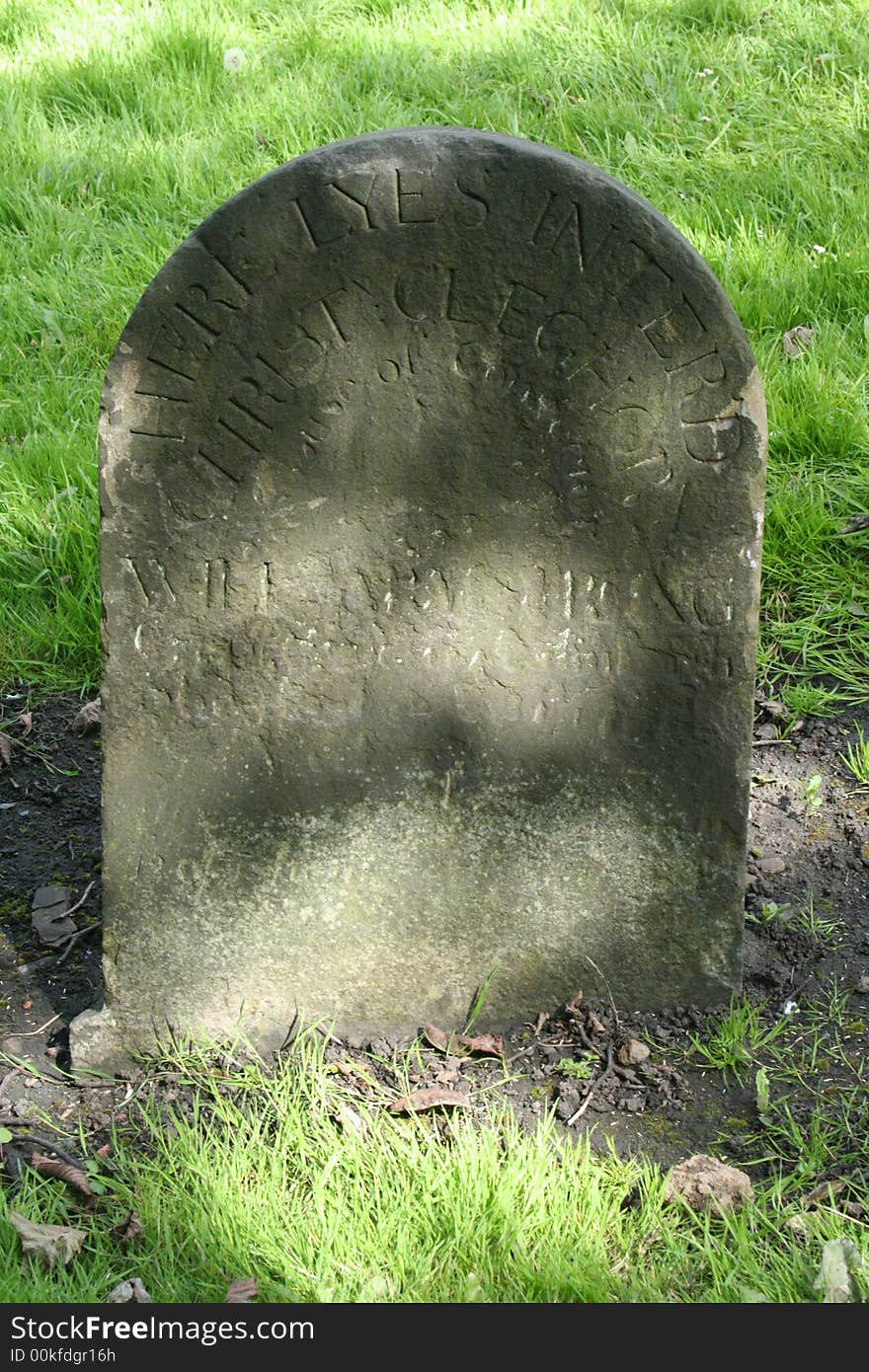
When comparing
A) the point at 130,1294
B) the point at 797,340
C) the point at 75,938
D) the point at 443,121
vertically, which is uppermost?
the point at 443,121

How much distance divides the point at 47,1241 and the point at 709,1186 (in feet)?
3.41

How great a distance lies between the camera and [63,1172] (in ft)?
7.76

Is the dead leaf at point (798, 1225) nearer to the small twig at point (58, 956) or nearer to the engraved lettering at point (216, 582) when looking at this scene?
the engraved lettering at point (216, 582)

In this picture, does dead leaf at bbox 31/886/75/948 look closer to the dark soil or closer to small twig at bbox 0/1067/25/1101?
the dark soil

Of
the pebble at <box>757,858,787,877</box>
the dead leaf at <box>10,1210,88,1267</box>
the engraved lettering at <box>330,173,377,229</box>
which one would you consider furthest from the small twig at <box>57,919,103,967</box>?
the engraved lettering at <box>330,173,377,229</box>

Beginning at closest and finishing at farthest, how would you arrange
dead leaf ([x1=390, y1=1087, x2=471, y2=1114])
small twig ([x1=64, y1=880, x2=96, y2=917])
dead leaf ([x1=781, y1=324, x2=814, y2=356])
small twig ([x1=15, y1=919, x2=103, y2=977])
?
dead leaf ([x1=390, y1=1087, x2=471, y2=1114]) < small twig ([x1=15, y1=919, x2=103, y2=977]) < small twig ([x1=64, y1=880, x2=96, y2=917]) < dead leaf ([x1=781, y1=324, x2=814, y2=356])

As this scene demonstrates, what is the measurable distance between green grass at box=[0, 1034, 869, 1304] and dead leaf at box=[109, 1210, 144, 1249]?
1cm

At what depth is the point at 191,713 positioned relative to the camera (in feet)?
7.97

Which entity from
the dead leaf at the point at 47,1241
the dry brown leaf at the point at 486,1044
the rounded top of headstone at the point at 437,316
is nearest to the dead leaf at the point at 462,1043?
the dry brown leaf at the point at 486,1044

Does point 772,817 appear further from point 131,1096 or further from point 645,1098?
point 131,1096

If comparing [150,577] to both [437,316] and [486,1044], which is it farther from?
[486,1044]

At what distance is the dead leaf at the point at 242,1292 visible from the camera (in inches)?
83.0

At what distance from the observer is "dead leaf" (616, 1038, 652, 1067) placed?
2600 millimetres

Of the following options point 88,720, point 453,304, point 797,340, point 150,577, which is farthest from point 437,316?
point 797,340
